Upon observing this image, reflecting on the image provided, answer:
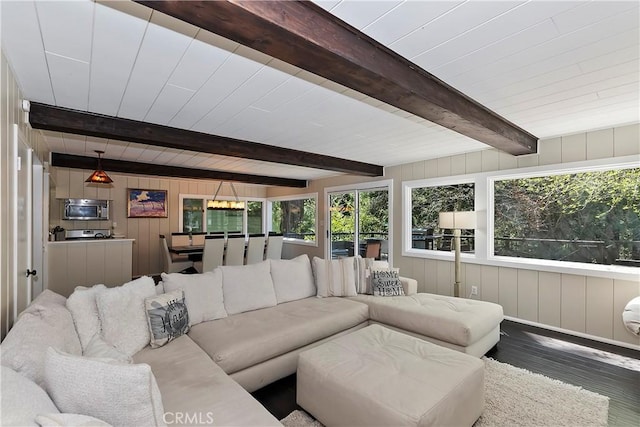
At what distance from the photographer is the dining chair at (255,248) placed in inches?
218

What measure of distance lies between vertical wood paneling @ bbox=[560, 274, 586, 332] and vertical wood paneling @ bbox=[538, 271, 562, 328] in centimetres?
4

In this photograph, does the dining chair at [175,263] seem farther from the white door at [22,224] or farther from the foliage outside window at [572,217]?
the foliage outside window at [572,217]

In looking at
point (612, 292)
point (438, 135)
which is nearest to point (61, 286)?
point (438, 135)

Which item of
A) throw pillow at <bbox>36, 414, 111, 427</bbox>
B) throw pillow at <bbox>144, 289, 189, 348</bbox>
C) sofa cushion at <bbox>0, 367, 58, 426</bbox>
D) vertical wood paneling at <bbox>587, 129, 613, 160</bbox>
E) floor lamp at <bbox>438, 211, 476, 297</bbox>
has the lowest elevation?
throw pillow at <bbox>144, 289, 189, 348</bbox>

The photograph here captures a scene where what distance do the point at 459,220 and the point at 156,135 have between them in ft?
13.2

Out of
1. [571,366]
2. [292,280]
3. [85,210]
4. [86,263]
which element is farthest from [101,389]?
[85,210]

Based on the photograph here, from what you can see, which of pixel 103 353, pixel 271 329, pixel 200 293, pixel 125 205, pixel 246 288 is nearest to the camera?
pixel 103 353

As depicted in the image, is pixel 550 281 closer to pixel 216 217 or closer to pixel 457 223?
pixel 457 223

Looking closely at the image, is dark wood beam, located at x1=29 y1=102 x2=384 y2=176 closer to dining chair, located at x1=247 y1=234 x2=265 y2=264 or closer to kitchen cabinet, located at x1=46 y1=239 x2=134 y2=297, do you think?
dining chair, located at x1=247 y1=234 x2=265 y2=264

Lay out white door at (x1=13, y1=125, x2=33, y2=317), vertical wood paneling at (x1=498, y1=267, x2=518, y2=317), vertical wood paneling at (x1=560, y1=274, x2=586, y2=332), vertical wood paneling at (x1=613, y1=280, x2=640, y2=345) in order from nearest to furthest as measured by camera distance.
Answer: white door at (x1=13, y1=125, x2=33, y2=317) < vertical wood paneling at (x1=613, y1=280, x2=640, y2=345) < vertical wood paneling at (x1=560, y1=274, x2=586, y2=332) < vertical wood paneling at (x1=498, y1=267, x2=518, y2=317)

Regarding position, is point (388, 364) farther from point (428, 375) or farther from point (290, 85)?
point (290, 85)

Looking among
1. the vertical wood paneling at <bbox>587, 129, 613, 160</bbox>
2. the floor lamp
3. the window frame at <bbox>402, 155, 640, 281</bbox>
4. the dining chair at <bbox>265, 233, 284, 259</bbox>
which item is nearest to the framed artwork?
the dining chair at <bbox>265, 233, 284, 259</bbox>

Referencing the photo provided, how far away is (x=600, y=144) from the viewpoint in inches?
136

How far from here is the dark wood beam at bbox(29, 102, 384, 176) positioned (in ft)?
8.98
